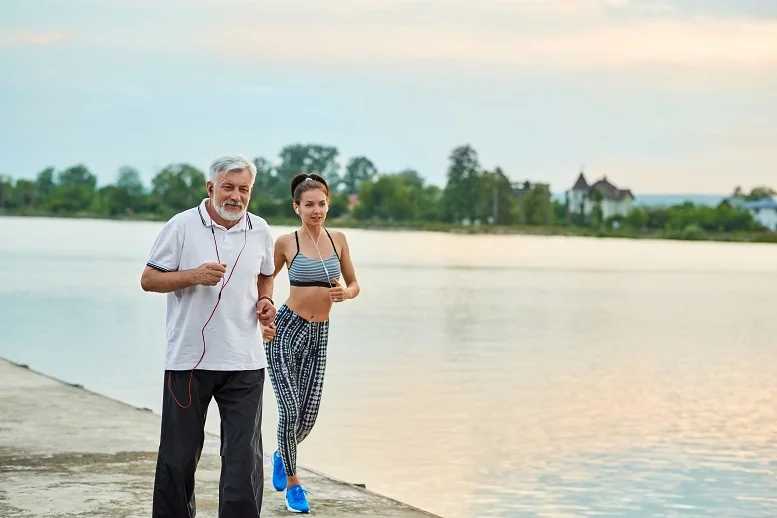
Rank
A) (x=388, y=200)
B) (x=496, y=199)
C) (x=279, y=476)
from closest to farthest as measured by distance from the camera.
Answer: (x=279, y=476)
(x=496, y=199)
(x=388, y=200)

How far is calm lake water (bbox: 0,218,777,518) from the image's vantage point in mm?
10602

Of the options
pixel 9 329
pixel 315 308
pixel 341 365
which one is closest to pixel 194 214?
pixel 315 308

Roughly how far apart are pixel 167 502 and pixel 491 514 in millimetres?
4504

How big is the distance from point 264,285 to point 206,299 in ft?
1.03

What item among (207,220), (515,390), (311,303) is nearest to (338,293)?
(311,303)

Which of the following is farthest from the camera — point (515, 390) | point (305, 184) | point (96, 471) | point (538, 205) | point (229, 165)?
point (538, 205)

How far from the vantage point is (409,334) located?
25.6 meters

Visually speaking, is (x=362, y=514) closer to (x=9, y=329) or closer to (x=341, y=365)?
(x=341, y=365)

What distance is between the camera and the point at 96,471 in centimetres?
766

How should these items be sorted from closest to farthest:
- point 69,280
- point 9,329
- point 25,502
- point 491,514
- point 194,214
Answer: point 194,214 < point 25,502 < point 491,514 < point 9,329 < point 69,280

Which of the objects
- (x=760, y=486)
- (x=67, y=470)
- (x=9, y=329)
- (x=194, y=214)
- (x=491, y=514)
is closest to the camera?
(x=194, y=214)

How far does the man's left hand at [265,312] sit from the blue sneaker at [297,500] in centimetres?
177

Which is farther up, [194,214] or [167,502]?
[194,214]

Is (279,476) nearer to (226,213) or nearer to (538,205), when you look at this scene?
(226,213)
